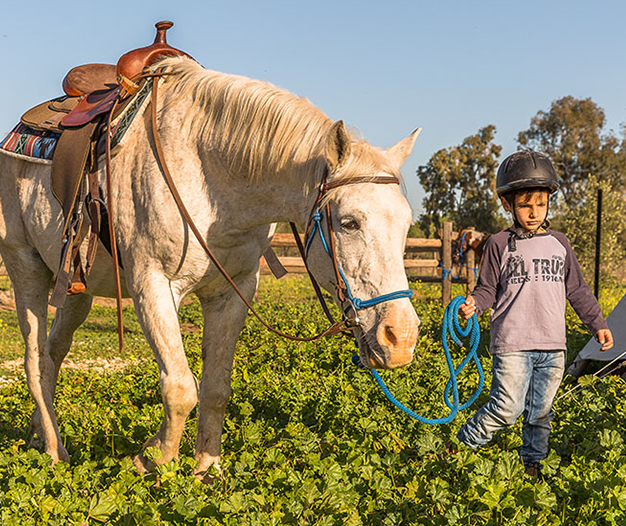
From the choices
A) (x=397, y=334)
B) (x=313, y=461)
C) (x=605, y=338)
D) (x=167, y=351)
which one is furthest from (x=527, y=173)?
(x=167, y=351)

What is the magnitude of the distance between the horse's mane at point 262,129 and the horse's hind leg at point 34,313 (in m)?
1.82

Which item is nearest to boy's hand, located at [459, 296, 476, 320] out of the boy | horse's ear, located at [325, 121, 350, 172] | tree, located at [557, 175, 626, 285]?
the boy

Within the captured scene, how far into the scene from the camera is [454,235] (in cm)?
1616

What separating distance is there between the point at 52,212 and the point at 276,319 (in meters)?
6.90

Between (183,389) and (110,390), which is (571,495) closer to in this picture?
(183,389)

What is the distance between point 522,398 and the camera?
3637 mm

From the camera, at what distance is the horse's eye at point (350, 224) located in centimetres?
300

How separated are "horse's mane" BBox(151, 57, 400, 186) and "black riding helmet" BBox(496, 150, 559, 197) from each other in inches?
37.0

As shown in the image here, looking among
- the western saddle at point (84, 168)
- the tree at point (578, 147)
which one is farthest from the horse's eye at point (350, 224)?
the tree at point (578, 147)

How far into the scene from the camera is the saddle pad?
421 centimetres

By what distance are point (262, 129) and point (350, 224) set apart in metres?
0.83

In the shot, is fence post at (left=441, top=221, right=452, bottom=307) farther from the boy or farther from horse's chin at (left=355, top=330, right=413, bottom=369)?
horse's chin at (left=355, top=330, right=413, bottom=369)

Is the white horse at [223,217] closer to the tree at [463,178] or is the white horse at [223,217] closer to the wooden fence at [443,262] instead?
the wooden fence at [443,262]

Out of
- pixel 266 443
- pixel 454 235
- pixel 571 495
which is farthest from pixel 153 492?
pixel 454 235
